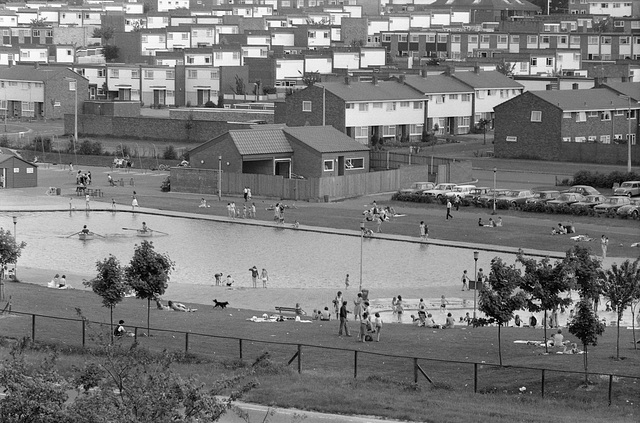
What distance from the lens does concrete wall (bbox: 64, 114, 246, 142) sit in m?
92.6

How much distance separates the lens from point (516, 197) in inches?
2477

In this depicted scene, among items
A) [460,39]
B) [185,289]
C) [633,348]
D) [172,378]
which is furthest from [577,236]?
[460,39]

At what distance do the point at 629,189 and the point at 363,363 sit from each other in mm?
40324

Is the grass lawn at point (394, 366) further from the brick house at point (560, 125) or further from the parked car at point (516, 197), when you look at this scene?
the brick house at point (560, 125)

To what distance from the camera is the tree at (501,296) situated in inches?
1144

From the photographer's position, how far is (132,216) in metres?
61.1

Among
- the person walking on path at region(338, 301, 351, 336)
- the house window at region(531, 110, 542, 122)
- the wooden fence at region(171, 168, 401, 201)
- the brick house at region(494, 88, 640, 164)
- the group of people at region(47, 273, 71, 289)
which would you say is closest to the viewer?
the person walking on path at region(338, 301, 351, 336)

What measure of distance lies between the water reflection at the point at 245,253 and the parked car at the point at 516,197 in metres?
9.77

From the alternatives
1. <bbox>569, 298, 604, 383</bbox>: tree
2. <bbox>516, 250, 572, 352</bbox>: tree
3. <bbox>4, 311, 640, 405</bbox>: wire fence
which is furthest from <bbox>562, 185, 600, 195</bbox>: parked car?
<bbox>569, 298, 604, 383</bbox>: tree

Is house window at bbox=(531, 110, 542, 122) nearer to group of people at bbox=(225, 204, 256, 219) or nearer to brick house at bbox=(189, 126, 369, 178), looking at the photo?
brick house at bbox=(189, 126, 369, 178)

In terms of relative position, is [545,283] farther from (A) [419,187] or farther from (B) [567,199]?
(A) [419,187]

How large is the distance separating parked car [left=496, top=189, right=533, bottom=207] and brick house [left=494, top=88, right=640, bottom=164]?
17.5 m

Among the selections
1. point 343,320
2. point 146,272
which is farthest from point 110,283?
point 343,320

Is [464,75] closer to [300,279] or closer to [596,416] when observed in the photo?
[300,279]
